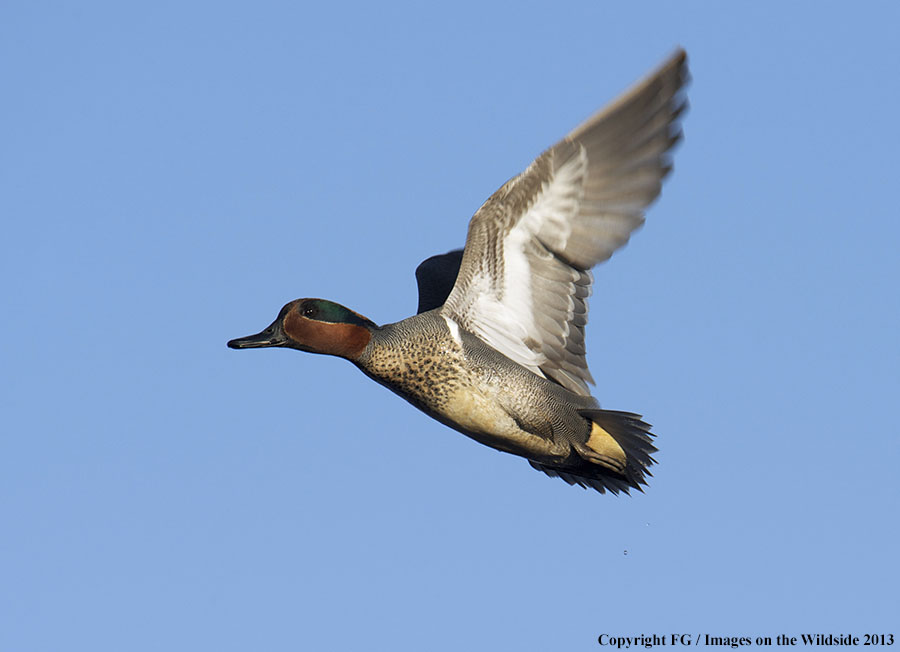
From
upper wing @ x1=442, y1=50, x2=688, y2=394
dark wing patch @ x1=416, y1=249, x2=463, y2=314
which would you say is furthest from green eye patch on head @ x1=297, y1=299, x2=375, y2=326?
dark wing patch @ x1=416, y1=249, x2=463, y2=314

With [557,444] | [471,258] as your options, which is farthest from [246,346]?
[557,444]

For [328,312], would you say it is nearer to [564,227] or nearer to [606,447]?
[564,227]

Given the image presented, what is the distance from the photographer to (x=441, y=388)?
6.13 meters

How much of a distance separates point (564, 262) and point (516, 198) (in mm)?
453

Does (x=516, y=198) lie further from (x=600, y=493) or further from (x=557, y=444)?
(x=600, y=493)

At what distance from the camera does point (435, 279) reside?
773 centimetres

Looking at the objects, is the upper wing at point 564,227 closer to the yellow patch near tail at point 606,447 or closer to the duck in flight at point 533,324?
the duck in flight at point 533,324

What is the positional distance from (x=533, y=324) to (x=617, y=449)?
0.82 meters

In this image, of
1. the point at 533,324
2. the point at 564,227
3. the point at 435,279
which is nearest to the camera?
the point at 564,227

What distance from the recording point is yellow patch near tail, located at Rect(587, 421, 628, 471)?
6.39 meters

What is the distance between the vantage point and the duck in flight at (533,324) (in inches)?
232

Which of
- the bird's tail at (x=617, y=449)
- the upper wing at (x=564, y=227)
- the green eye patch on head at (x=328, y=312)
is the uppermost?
the upper wing at (x=564, y=227)

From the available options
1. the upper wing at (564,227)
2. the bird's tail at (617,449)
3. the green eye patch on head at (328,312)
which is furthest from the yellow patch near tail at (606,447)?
the green eye patch on head at (328,312)

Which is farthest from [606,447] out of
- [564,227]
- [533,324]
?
[564,227]
